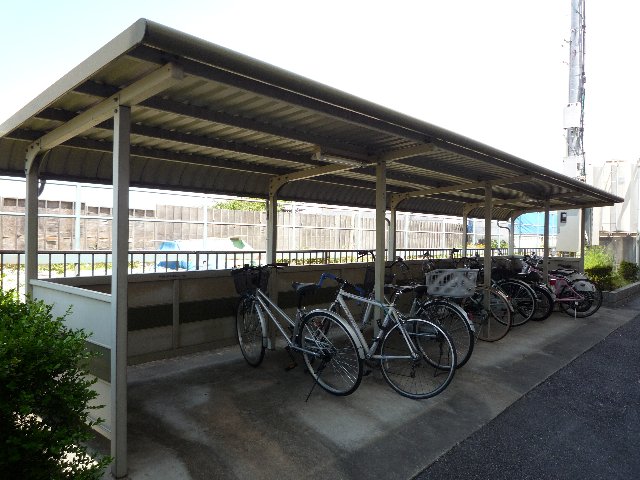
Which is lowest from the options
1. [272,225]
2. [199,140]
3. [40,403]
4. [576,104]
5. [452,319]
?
[452,319]

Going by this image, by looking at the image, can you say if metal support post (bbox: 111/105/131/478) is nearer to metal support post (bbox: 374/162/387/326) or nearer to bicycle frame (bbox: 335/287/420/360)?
bicycle frame (bbox: 335/287/420/360)

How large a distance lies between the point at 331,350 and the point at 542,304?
4633mm

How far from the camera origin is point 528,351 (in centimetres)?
480

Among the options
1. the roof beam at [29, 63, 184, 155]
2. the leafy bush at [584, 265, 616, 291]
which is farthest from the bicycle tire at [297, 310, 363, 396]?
the leafy bush at [584, 265, 616, 291]

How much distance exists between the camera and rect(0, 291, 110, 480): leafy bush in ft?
5.23

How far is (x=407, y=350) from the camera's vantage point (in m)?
3.51

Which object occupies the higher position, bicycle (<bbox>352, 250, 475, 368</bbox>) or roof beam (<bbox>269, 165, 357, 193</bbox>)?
roof beam (<bbox>269, 165, 357, 193</bbox>)

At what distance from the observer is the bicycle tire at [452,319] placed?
3877 mm

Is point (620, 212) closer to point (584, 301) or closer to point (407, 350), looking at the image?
point (584, 301)

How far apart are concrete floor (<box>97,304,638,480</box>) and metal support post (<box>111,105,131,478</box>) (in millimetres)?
207

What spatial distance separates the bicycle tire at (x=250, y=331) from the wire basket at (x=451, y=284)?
70.5 inches

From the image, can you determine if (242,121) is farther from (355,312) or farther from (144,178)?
(355,312)

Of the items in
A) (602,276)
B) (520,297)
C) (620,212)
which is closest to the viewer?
(520,297)

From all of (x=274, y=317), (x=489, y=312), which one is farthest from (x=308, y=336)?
(x=489, y=312)
